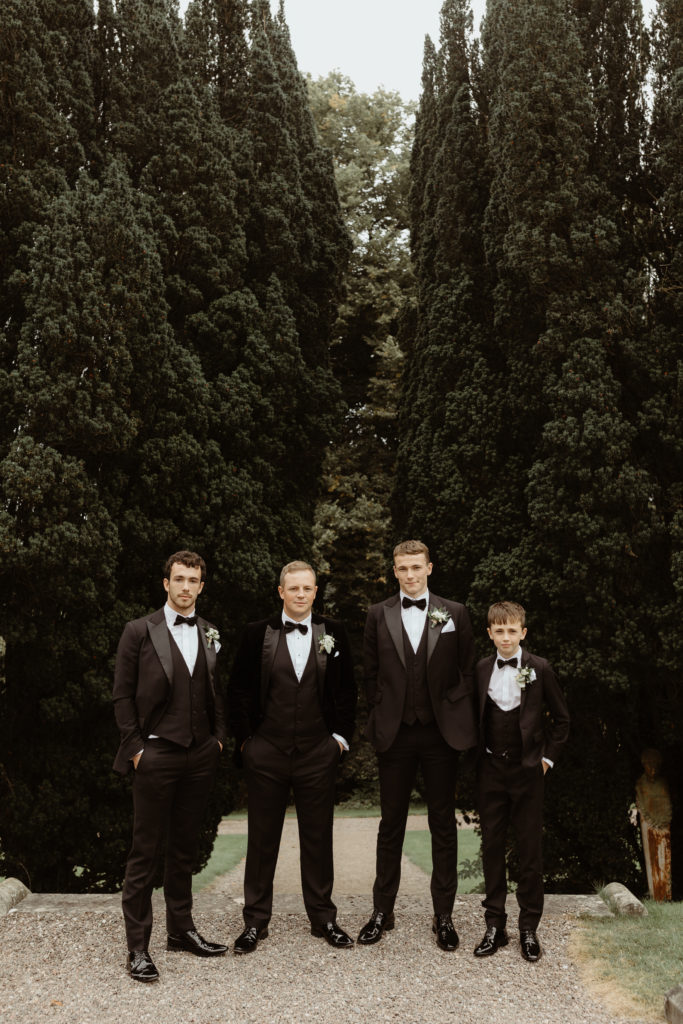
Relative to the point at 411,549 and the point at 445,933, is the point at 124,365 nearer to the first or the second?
the point at 411,549

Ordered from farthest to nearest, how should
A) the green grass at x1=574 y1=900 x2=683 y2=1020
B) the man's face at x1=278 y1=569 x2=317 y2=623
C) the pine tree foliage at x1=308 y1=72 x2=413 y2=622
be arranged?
the pine tree foliage at x1=308 y1=72 x2=413 y2=622 < the man's face at x1=278 y1=569 x2=317 y2=623 < the green grass at x1=574 y1=900 x2=683 y2=1020

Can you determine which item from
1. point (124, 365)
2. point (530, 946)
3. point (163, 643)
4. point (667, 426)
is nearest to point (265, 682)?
point (163, 643)

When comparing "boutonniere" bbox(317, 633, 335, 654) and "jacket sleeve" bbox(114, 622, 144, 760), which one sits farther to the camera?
"boutonniere" bbox(317, 633, 335, 654)

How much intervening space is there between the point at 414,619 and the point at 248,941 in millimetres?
2091

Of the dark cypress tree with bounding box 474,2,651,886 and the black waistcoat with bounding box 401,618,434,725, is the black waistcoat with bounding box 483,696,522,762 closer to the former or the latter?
the black waistcoat with bounding box 401,618,434,725

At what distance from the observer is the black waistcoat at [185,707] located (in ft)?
15.4

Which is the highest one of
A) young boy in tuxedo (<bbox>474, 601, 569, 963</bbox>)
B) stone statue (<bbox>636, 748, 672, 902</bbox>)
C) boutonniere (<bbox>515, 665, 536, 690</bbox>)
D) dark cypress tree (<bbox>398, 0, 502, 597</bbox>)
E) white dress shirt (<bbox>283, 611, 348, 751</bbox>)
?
dark cypress tree (<bbox>398, 0, 502, 597</bbox>)

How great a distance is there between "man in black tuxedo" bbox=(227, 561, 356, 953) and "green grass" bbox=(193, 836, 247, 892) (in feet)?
23.1

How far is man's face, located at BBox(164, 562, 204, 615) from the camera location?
477 cm

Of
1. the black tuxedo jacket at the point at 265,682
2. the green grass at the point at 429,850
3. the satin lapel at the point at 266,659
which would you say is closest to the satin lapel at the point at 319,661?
the black tuxedo jacket at the point at 265,682

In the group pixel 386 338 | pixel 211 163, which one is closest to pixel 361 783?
pixel 386 338

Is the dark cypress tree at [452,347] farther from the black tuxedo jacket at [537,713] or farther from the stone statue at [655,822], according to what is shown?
the black tuxedo jacket at [537,713]

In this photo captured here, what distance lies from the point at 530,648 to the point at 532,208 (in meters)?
4.25

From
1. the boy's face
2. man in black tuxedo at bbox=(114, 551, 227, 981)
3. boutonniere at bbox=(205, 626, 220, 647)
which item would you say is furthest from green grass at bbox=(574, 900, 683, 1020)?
boutonniere at bbox=(205, 626, 220, 647)
